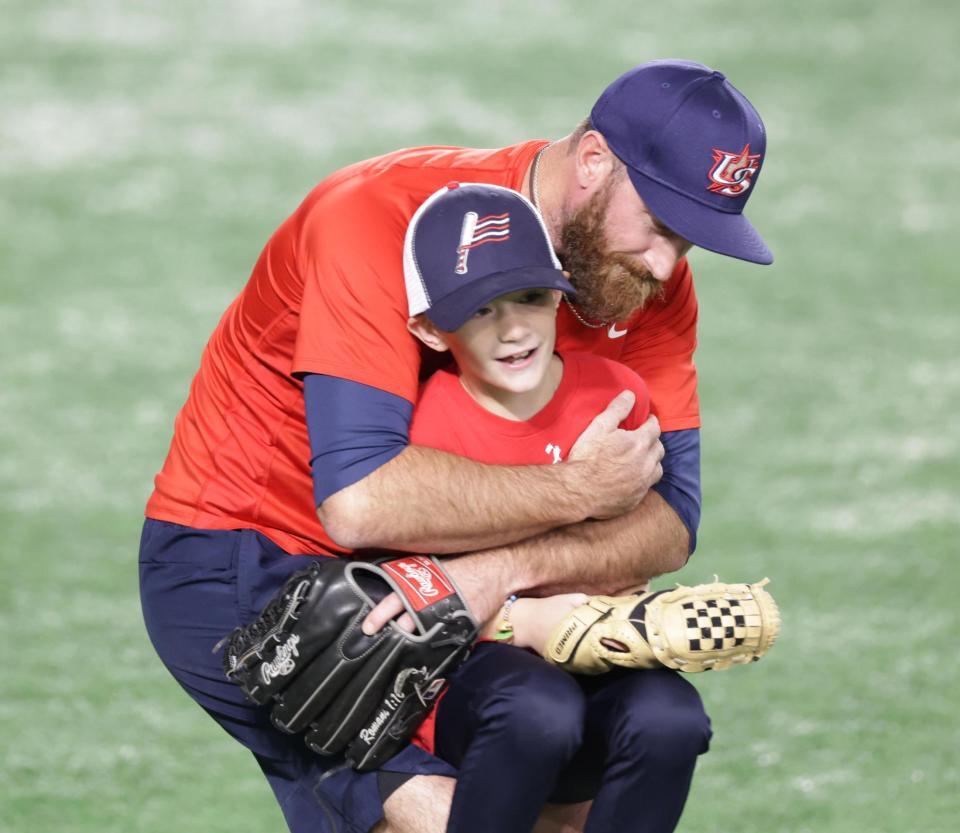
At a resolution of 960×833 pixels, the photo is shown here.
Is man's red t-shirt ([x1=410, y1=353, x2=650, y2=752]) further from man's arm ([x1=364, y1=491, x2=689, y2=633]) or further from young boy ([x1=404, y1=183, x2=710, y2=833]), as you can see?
man's arm ([x1=364, y1=491, x2=689, y2=633])

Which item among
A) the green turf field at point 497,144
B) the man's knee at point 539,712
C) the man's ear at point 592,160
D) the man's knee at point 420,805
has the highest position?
the man's ear at point 592,160

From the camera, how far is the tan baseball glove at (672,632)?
11.4 feet

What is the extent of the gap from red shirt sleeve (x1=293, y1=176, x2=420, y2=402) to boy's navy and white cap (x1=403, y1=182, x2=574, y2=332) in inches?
2.5

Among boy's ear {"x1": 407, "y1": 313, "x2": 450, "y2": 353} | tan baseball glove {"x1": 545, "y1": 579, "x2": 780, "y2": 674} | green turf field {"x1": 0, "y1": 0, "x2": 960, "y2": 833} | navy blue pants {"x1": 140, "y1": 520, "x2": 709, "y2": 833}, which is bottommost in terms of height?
green turf field {"x1": 0, "y1": 0, "x2": 960, "y2": 833}

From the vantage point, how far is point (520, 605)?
3705 mm

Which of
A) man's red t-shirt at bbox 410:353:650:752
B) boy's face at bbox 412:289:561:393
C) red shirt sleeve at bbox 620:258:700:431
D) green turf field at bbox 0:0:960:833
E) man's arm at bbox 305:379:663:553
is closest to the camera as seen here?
man's arm at bbox 305:379:663:553

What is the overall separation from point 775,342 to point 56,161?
5.51 metres

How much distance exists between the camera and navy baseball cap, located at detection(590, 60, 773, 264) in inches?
147

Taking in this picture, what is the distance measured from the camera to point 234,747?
19.1 ft

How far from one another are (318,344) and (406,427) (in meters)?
0.26

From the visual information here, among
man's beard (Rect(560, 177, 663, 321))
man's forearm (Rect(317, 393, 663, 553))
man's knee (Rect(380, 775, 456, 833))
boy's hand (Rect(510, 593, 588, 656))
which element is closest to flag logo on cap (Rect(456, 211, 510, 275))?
man's beard (Rect(560, 177, 663, 321))

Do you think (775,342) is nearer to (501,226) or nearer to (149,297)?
(149,297)

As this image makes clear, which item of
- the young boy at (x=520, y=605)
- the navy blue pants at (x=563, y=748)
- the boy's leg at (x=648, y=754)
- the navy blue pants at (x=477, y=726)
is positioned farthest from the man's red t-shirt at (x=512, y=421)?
the boy's leg at (x=648, y=754)

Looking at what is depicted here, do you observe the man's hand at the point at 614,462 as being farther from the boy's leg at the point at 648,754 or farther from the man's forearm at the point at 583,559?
the boy's leg at the point at 648,754
